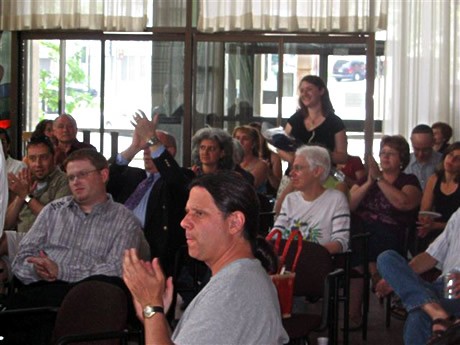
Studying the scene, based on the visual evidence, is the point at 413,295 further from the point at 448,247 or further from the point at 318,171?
the point at 318,171

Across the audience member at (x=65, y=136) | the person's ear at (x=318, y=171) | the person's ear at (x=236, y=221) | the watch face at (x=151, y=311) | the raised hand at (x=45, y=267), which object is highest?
the audience member at (x=65, y=136)

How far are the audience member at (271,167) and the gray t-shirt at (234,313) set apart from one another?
5.68 metres

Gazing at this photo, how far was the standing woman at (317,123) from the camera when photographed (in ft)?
25.3

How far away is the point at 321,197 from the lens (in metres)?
6.04

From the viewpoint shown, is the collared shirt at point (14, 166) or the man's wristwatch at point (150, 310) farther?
the collared shirt at point (14, 166)

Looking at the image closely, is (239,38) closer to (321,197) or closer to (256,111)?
(256,111)

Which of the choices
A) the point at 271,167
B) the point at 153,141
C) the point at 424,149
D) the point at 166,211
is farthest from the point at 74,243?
the point at 424,149

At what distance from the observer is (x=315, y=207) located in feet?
19.7

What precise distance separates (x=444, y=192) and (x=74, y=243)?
10.8 feet

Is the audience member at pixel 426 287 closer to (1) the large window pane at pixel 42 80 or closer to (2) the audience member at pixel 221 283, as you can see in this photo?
(2) the audience member at pixel 221 283

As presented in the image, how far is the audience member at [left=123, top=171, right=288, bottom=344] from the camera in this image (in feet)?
8.69

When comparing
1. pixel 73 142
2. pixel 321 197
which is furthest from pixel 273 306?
pixel 73 142

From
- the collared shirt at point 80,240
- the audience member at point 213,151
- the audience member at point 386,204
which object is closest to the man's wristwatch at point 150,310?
the collared shirt at point 80,240

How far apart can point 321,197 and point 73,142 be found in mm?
3070
